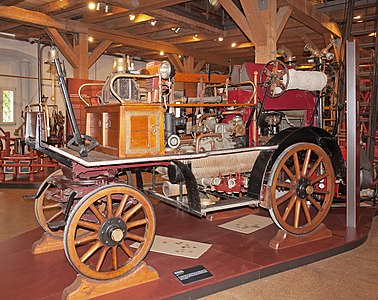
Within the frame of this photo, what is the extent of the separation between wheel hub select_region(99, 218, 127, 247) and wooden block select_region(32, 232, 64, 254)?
3.53 feet

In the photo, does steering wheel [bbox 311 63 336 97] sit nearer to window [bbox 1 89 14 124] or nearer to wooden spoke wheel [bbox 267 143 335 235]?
wooden spoke wheel [bbox 267 143 335 235]

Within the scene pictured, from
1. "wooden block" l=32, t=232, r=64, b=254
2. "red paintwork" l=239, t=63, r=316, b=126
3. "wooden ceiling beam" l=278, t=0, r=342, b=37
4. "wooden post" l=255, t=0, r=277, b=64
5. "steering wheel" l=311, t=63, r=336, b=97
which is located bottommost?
"wooden block" l=32, t=232, r=64, b=254

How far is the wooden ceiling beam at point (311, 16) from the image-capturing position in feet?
21.1

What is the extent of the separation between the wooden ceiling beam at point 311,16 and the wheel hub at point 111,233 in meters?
4.76

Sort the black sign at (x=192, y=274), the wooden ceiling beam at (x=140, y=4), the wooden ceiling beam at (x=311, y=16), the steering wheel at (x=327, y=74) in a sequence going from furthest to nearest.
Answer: the wooden ceiling beam at (x=140, y=4), the wooden ceiling beam at (x=311, y=16), the steering wheel at (x=327, y=74), the black sign at (x=192, y=274)

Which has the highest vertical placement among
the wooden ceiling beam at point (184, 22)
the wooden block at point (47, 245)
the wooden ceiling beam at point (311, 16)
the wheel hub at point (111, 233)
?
the wooden ceiling beam at point (184, 22)

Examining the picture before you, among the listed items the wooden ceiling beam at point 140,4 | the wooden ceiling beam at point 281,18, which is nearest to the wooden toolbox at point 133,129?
the wooden ceiling beam at point 281,18

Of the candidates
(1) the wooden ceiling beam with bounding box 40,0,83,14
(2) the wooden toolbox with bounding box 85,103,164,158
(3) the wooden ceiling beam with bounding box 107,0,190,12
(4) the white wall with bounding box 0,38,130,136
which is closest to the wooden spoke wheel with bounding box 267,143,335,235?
(2) the wooden toolbox with bounding box 85,103,164,158

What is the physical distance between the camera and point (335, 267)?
3398 millimetres

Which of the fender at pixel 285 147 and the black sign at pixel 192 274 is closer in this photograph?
the black sign at pixel 192 274

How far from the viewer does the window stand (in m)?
11.0

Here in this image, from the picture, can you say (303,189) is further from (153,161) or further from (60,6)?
(60,6)

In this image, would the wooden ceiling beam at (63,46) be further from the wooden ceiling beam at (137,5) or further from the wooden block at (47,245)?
the wooden block at (47,245)

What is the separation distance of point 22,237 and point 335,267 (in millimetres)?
3043
